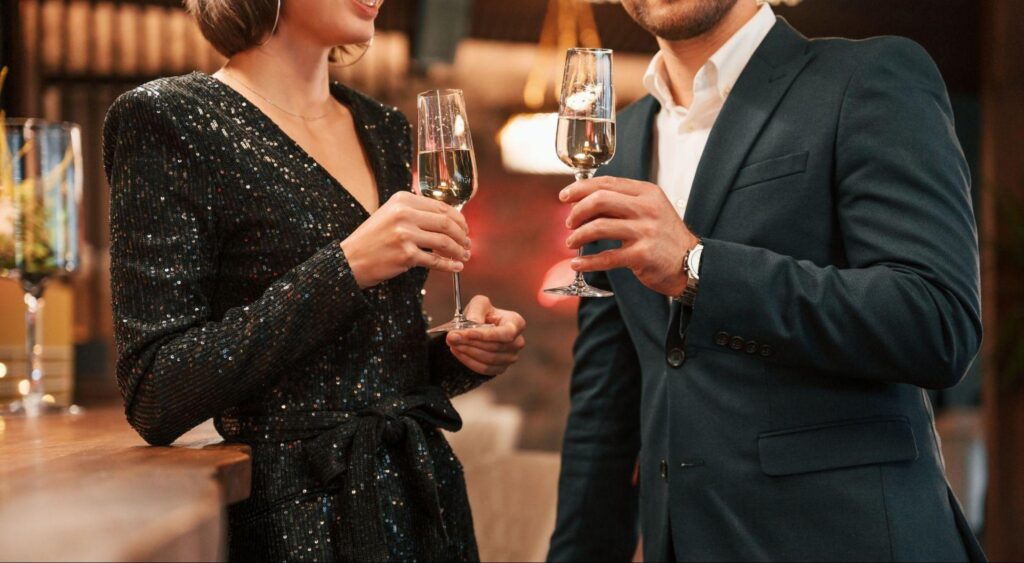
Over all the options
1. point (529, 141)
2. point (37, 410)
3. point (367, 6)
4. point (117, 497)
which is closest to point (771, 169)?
point (367, 6)

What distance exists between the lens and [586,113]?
1463 millimetres

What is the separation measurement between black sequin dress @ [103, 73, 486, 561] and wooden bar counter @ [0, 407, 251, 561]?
0.10 m

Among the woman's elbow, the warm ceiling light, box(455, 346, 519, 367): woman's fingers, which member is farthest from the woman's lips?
the warm ceiling light

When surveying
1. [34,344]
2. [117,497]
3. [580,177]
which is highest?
[580,177]

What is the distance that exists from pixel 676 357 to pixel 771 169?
0.34 metres

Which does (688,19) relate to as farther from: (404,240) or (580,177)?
(404,240)

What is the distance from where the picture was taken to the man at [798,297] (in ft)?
4.70

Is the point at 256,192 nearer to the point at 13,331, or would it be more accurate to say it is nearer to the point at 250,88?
the point at 250,88

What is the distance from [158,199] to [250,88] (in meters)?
0.32

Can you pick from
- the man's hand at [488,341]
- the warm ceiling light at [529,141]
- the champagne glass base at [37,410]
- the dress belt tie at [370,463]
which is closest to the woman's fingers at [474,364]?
Result: the man's hand at [488,341]

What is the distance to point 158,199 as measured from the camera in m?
1.36

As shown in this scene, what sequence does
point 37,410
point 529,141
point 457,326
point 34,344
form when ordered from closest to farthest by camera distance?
point 457,326
point 37,410
point 34,344
point 529,141

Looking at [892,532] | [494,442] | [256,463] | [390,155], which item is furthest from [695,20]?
[494,442]

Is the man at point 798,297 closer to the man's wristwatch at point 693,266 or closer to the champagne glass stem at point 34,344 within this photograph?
the man's wristwatch at point 693,266
